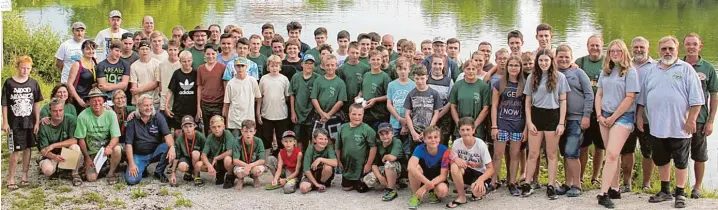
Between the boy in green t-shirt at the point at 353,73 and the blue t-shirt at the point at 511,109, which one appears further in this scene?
the boy in green t-shirt at the point at 353,73

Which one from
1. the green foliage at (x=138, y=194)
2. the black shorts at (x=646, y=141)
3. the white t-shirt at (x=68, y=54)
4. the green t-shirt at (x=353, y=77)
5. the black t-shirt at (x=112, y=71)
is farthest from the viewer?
the white t-shirt at (x=68, y=54)

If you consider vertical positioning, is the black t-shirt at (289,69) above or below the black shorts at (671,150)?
above

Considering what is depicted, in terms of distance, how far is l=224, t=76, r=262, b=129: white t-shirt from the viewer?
8031 millimetres

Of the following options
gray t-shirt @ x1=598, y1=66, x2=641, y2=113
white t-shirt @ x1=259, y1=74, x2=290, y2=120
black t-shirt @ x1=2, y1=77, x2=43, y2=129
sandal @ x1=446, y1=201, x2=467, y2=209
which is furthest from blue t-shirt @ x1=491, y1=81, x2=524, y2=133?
black t-shirt @ x1=2, y1=77, x2=43, y2=129

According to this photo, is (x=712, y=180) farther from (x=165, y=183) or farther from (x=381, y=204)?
(x=165, y=183)

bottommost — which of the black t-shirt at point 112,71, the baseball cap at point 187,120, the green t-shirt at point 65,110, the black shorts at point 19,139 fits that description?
the black shorts at point 19,139

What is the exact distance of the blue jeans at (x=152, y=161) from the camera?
776 centimetres

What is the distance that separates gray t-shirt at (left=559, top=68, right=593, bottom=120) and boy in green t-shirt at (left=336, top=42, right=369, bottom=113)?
7.03 ft

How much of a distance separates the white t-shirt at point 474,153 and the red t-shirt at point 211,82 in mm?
2664

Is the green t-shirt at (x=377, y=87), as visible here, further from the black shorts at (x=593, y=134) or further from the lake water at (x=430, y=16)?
the lake water at (x=430, y=16)

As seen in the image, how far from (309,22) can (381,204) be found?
19815 mm

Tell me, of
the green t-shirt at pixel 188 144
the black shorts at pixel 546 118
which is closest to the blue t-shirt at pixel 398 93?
the black shorts at pixel 546 118

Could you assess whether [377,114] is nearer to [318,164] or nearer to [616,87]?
[318,164]

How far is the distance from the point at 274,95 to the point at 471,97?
2140mm
